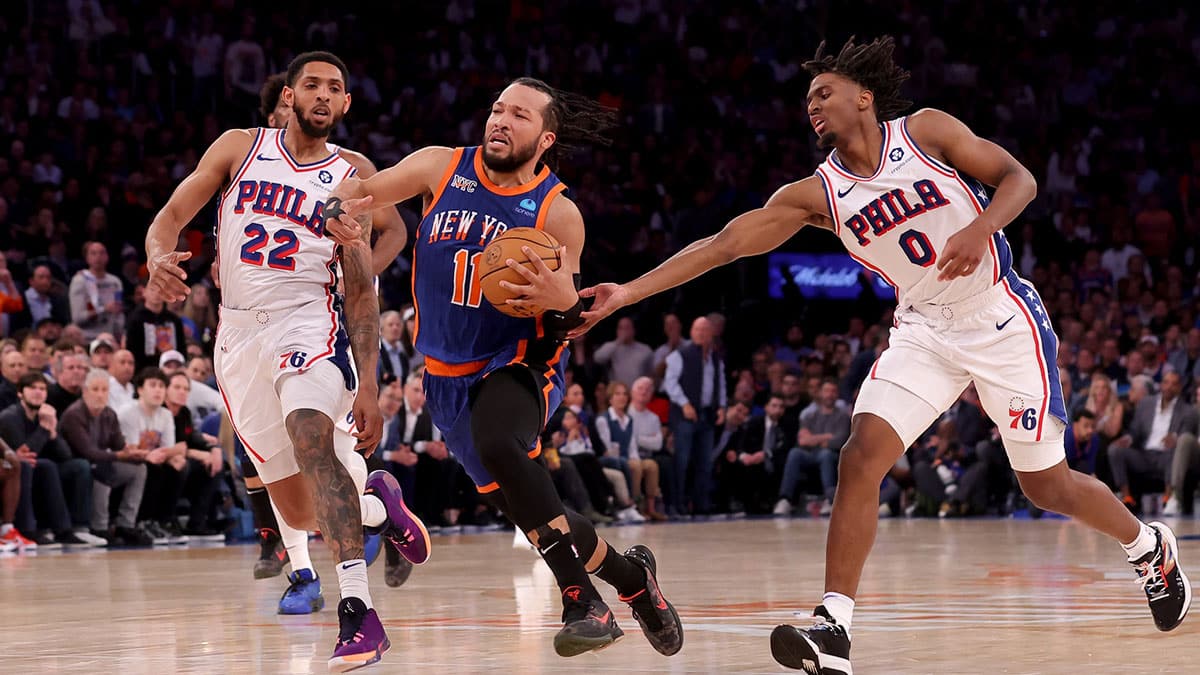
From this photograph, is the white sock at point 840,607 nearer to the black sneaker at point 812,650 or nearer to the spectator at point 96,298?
the black sneaker at point 812,650

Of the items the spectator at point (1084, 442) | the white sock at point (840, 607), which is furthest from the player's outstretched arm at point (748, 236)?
the spectator at point (1084, 442)

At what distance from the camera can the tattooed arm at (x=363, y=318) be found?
6.02 meters

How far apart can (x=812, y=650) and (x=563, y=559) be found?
0.96 meters

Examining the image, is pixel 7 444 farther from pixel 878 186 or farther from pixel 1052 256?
pixel 1052 256

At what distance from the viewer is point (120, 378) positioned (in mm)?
12766

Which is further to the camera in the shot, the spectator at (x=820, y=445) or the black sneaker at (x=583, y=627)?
the spectator at (x=820, y=445)

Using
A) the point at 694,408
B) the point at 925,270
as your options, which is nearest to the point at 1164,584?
the point at 925,270

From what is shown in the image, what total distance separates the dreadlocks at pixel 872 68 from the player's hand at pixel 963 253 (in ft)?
2.99

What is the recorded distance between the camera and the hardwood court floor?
17.5 ft

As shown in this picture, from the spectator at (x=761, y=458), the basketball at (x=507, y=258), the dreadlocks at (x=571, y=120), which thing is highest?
the dreadlocks at (x=571, y=120)

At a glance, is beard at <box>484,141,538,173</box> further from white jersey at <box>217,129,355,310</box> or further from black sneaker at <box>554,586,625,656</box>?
black sneaker at <box>554,586,625,656</box>

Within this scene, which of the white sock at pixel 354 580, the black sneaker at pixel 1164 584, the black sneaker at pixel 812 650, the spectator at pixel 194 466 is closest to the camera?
the black sneaker at pixel 812 650

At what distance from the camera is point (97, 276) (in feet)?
44.3

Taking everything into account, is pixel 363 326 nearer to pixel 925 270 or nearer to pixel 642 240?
pixel 925 270
